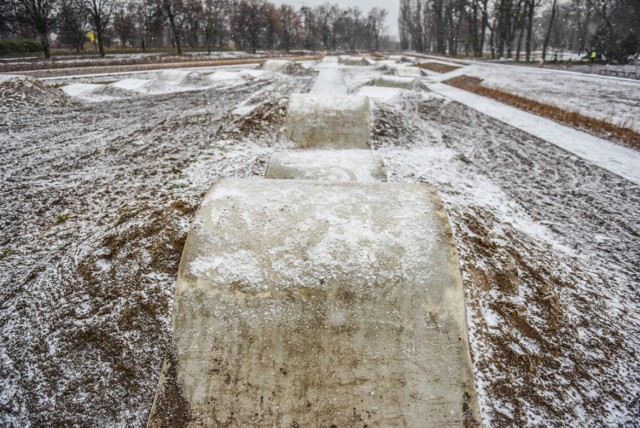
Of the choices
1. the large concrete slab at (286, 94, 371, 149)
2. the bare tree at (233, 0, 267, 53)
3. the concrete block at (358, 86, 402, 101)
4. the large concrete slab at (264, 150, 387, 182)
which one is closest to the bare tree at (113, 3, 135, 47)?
the bare tree at (233, 0, 267, 53)

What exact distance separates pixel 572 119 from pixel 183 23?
204 ft

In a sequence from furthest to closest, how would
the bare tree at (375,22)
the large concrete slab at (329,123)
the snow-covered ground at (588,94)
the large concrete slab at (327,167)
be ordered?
the bare tree at (375,22) < the snow-covered ground at (588,94) < the large concrete slab at (329,123) < the large concrete slab at (327,167)

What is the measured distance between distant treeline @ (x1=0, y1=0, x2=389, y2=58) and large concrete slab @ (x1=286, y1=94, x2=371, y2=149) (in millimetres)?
37458

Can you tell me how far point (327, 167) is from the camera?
6.75 metres

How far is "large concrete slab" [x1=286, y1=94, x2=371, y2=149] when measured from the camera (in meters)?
9.01

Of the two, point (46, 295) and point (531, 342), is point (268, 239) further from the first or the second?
point (531, 342)

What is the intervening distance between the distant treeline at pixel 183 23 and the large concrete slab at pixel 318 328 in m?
→ 42.6

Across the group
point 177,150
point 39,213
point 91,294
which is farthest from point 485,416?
point 177,150

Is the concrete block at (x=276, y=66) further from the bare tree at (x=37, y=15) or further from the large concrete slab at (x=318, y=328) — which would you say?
the large concrete slab at (x=318, y=328)

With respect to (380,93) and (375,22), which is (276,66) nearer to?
(380,93)

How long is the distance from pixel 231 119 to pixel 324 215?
7868 millimetres

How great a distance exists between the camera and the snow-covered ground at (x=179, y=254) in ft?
10.8

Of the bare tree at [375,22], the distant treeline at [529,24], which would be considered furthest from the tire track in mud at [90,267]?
the bare tree at [375,22]

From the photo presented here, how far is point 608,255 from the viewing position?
5383mm
